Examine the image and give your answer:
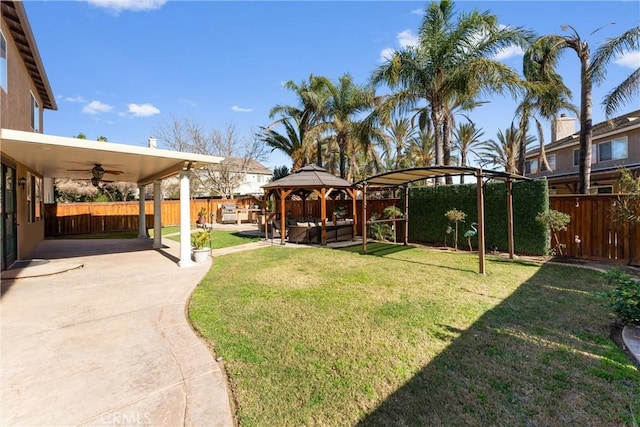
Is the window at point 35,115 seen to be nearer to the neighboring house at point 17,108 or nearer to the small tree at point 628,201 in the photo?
the neighboring house at point 17,108

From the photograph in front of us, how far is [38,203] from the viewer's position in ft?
41.4

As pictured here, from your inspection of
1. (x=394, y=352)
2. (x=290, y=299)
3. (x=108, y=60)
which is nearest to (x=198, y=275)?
(x=290, y=299)

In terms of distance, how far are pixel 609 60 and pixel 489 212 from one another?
21.0ft

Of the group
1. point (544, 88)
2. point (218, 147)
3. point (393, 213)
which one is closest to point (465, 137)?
point (544, 88)

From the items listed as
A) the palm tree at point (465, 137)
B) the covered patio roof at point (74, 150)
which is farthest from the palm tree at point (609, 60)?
the palm tree at point (465, 137)

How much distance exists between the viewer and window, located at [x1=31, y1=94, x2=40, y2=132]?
34.7 ft

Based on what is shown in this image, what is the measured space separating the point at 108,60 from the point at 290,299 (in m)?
14.1

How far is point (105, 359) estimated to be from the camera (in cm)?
336

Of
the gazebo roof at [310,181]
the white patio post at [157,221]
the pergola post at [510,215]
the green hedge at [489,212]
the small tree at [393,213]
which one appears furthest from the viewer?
the gazebo roof at [310,181]

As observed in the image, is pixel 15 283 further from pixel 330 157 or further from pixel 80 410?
pixel 330 157

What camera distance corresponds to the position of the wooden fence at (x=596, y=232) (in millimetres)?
7504

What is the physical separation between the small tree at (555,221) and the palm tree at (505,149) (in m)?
19.4

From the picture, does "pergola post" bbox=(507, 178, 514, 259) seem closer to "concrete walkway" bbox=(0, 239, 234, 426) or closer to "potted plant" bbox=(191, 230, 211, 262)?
"concrete walkway" bbox=(0, 239, 234, 426)

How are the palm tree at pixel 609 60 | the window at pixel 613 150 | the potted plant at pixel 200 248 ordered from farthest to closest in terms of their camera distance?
the window at pixel 613 150 → the palm tree at pixel 609 60 → the potted plant at pixel 200 248
